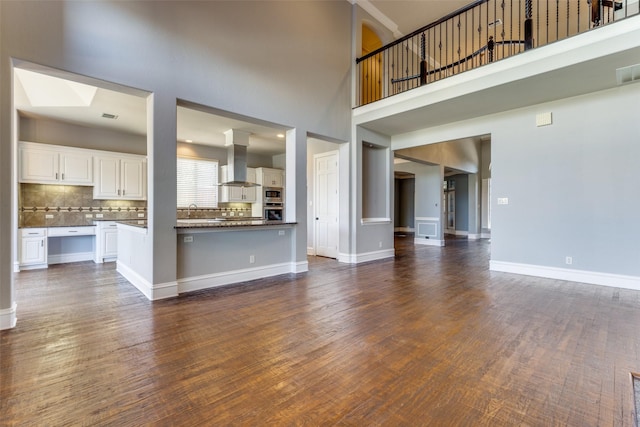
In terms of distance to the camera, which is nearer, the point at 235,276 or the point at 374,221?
the point at 235,276

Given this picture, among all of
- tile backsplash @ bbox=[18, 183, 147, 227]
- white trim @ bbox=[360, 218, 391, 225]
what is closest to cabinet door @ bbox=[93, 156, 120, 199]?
tile backsplash @ bbox=[18, 183, 147, 227]

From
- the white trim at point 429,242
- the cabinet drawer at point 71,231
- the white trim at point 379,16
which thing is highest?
the white trim at point 379,16

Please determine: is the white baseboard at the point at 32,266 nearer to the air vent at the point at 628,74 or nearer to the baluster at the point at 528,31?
the baluster at the point at 528,31

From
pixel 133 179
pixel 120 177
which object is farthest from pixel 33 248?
pixel 133 179

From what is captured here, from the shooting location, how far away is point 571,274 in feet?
14.6

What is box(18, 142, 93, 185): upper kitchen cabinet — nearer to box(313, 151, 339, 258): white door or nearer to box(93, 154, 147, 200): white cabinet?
box(93, 154, 147, 200): white cabinet

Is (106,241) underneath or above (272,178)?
underneath

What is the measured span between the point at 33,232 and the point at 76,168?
4.85 ft

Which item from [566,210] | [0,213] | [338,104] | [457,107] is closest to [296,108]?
[338,104]

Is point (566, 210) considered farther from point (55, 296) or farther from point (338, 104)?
point (55, 296)

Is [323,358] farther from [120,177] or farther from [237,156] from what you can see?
[120,177]

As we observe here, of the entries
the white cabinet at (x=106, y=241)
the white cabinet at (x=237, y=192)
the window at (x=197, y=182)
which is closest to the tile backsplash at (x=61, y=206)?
the white cabinet at (x=106, y=241)

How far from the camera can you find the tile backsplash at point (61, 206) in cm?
576

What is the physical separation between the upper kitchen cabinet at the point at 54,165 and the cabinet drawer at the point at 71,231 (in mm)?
953
